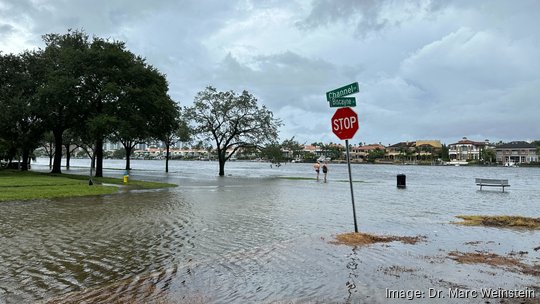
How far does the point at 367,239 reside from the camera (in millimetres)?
9406

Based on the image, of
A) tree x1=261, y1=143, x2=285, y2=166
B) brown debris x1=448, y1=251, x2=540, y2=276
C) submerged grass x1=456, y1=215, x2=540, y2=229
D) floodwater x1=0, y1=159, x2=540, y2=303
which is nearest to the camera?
floodwater x1=0, y1=159, x2=540, y2=303

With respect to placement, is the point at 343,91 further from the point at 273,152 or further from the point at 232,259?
the point at 273,152

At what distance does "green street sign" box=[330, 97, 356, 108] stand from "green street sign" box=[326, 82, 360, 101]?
10 cm

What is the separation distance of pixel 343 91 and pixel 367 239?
3589 millimetres

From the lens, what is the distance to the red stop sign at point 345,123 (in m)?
9.30

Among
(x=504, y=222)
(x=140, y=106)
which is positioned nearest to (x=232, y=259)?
(x=504, y=222)

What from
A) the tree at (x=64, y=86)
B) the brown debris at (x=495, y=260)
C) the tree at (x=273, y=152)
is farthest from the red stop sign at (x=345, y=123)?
the tree at (x=273, y=152)

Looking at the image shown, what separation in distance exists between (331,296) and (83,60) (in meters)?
33.8

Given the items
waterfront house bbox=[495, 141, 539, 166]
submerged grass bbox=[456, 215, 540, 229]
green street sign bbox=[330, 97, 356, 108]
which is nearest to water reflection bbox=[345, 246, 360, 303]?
green street sign bbox=[330, 97, 356, 108]

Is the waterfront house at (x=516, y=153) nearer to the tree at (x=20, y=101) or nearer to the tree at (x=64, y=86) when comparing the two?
the tree at (x=64, y=86)

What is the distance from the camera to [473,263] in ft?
23.9

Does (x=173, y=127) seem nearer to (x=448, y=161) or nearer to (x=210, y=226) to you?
(x=210, y=226)

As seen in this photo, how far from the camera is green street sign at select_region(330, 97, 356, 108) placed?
934cm

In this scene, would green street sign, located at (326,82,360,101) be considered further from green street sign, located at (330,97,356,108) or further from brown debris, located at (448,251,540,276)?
brown debris, located at (448,251,540,276)
